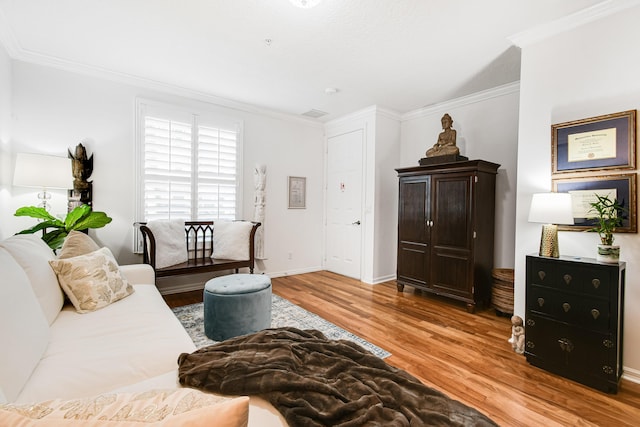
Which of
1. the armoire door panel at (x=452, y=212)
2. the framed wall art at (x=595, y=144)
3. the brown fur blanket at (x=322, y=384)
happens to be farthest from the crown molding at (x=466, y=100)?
the brown fur blanket at (x=322, y=384)

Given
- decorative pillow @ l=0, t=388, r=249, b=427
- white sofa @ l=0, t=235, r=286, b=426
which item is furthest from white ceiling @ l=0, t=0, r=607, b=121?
decorative pillow @ l=0, t=388, r=249, b=427

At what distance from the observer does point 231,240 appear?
3830 millimetres

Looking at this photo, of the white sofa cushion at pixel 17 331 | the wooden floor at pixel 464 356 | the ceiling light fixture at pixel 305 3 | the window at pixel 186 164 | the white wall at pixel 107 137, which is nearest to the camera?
the white sofa cushion at pixel 17 331

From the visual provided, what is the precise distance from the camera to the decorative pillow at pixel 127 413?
0.48 m

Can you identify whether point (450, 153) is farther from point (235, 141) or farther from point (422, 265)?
point (235, 141)

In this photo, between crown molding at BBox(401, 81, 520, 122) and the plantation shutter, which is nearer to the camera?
crown molding at BBox(401, 81, 520, 122)

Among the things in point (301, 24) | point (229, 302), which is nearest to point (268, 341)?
point (229, 302)

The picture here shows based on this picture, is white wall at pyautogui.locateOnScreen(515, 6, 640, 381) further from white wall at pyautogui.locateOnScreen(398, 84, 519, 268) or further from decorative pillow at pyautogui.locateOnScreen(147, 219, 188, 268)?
decorative pillow at pyautogui.locateOnScreen(147, 219, 188, 268)

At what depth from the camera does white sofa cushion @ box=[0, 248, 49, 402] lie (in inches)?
38.8

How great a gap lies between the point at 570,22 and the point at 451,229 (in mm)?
2099

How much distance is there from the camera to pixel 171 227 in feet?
11.5

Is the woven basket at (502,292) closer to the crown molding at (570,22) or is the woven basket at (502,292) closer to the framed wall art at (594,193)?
the framed wall art at (594,193)

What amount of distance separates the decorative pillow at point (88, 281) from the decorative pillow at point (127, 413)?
1.70 m

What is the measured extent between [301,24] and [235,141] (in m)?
2.23
